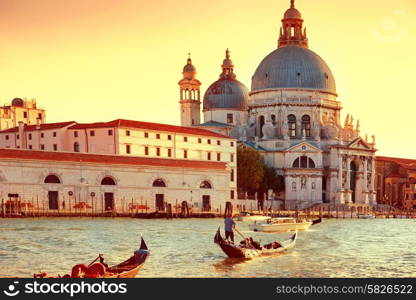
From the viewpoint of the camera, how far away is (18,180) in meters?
40.1

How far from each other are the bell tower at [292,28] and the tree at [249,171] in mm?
16144

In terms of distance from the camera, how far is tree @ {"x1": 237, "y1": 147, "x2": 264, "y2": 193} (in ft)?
198

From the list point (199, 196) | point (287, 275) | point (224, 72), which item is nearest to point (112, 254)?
point (287, 275)

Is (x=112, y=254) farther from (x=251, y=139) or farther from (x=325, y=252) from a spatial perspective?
(x=251, y=139)

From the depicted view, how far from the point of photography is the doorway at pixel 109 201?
144ft

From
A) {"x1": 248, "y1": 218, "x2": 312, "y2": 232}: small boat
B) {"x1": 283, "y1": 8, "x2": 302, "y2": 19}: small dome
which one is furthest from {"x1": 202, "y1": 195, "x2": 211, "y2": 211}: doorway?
{"x1": 283, "y1": 8, "x2": 302, "y2": 19}: small dome

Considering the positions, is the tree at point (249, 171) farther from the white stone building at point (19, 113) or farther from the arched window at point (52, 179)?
the arched window at point (52, 179)

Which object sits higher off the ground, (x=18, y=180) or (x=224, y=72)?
(x=224, y=72)

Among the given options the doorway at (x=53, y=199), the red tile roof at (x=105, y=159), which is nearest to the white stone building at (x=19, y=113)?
the red tile roof at (x=105, y=159)

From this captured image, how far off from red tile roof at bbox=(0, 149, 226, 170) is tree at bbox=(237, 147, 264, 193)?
326 inches

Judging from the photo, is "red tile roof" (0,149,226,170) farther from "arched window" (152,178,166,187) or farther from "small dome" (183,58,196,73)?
"small dome" (183,58,196,73)

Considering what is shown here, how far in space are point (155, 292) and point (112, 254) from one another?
10872 mm

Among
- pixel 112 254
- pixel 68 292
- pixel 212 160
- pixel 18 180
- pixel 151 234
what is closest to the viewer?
pixel 68 292

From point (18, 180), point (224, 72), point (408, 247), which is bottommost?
point (408, 247)
